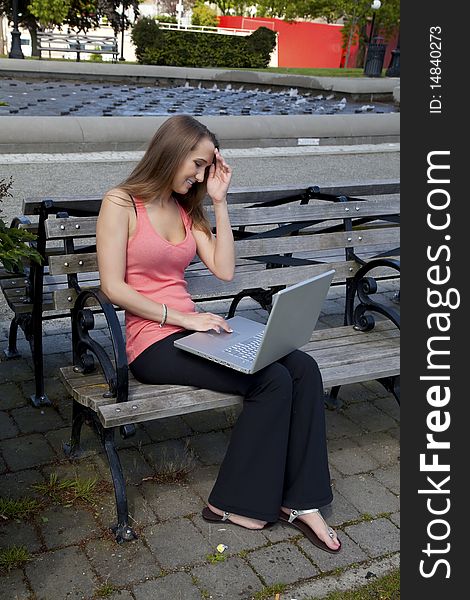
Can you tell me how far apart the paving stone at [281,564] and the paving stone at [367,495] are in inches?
17.7

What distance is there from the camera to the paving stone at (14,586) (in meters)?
2.80

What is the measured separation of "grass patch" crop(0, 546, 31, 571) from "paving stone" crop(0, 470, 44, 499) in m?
0.38

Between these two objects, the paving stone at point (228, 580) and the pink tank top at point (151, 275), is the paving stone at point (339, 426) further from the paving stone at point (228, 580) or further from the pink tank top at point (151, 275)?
the paving stone at point (228, 580)

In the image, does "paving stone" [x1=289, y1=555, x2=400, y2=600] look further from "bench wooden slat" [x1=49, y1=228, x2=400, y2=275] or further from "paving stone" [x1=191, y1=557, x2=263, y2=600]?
"bench wooden slat" [x1=49, y1=228, x2=400, y2=275]

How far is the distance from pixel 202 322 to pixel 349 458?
101cm

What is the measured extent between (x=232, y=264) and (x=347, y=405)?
1.11 metres

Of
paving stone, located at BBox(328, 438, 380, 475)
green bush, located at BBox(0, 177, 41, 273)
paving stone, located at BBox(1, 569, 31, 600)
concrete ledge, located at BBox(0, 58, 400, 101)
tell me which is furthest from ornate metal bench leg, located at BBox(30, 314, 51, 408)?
concrete ledge, located at BBox(0, 58, 400, 101)

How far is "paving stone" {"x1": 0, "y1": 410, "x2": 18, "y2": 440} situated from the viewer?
3.87 metres

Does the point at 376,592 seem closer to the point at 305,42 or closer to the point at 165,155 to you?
the point at 165,155

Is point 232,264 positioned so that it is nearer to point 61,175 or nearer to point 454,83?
point 454,83

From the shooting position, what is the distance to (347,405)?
4395 millimetres

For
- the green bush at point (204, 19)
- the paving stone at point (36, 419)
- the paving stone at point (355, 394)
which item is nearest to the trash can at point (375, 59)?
the green bush at point (204, 19)

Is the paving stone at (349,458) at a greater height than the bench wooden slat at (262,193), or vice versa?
the bench wooden slat at (262,193)

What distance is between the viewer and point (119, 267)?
3.38 m
